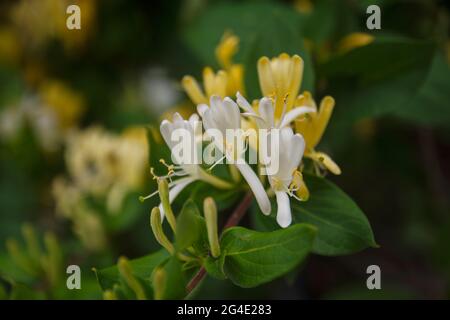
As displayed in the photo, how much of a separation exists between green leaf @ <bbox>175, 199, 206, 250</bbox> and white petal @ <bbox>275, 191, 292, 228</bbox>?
A: 7 cm

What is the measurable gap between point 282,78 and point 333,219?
6.1 inches

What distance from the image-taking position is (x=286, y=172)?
1.81 ft

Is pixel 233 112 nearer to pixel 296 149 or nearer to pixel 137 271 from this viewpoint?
pixel 296 149

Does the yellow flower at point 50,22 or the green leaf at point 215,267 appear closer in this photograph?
the green leaf at point 215,267

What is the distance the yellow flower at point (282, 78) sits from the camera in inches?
24.2

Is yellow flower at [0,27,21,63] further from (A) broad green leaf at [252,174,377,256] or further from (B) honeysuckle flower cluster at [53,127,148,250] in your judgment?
(A) broad green leaf at [252,174,377,256]

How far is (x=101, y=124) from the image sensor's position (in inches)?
56.4

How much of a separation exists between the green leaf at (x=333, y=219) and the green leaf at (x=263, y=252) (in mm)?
86

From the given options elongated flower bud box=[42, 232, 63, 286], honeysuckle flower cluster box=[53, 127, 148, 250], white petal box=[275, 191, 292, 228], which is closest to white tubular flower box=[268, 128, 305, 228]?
white petal box=[275, 191, 292, 228]

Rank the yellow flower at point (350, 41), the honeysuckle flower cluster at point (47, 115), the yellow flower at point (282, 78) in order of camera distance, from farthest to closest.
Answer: the honeysuckle flower cluster at point (47, 115) → the yellow flower at point (350, 41) → the yellow flower at point (282, 78)

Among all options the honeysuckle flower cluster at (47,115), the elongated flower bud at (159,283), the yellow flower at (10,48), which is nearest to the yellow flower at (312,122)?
the elongated flower bud at (159,283)

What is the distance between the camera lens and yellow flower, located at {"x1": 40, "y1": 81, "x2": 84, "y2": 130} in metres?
1.37

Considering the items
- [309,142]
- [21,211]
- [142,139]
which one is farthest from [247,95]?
[21,211]

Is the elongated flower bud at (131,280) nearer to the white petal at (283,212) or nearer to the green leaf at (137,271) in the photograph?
the green leaf at (137,271)
